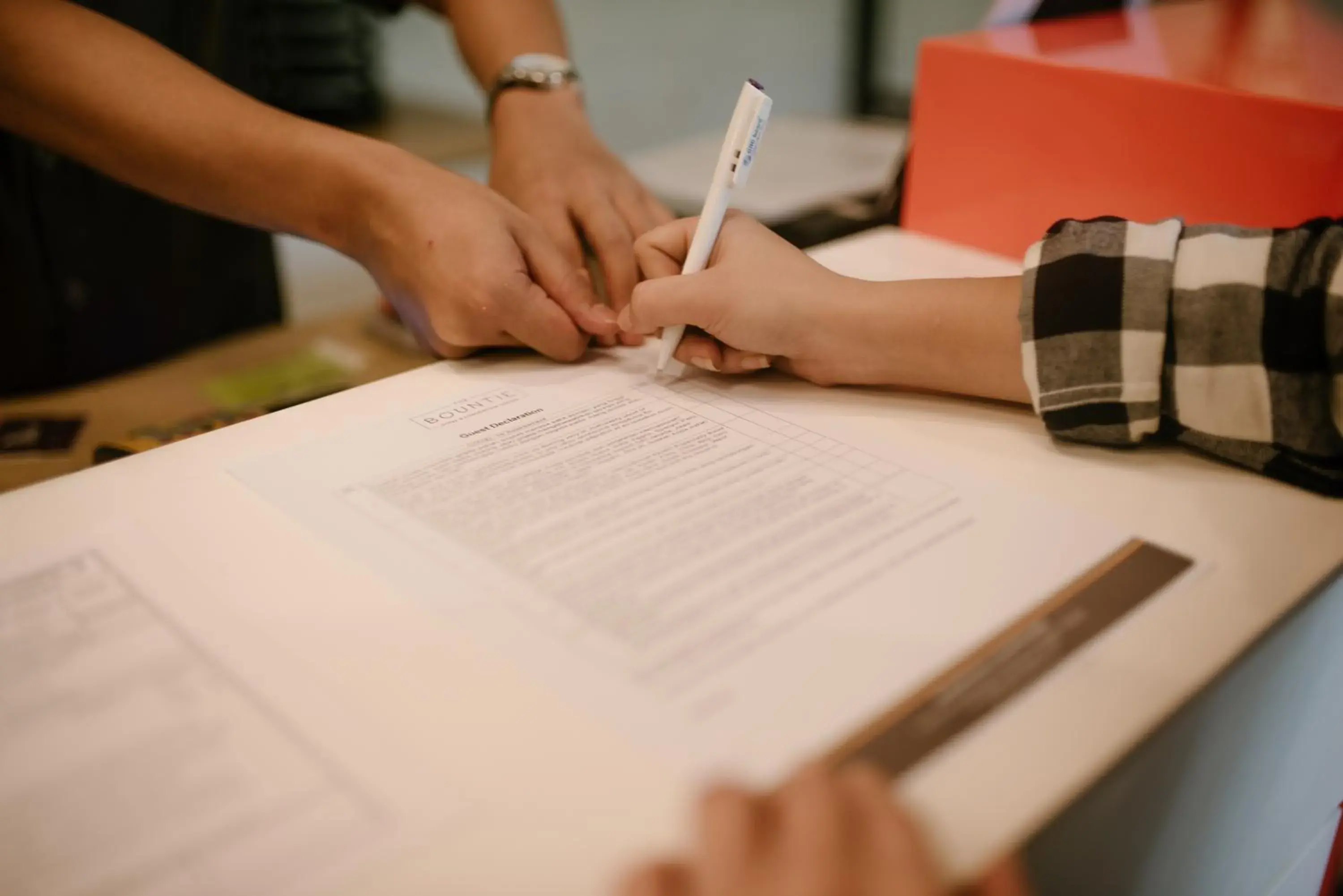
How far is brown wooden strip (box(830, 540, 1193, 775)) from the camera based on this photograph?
0.93 ft

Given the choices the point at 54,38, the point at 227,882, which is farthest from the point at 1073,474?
the point at 54,38

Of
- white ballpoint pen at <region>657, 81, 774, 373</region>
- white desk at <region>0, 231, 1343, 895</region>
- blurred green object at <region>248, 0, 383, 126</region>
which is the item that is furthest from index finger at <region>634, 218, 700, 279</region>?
blurred green object at <region>248, 0, 383, 126</region>

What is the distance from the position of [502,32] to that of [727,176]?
399 millimetres

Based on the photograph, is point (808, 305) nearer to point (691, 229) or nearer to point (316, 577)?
point (691, 229)

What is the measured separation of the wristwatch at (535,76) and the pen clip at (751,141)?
0.94ft

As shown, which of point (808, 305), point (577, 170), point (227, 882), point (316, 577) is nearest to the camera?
point (227, 882)

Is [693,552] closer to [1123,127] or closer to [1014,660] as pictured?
[1014,660]

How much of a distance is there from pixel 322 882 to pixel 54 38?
58cm

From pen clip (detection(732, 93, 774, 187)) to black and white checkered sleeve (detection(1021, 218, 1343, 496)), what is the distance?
15cm

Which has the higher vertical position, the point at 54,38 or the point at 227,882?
the point at 54,38

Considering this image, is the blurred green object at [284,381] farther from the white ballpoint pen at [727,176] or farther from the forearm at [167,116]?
the white ballpoint pen at [727,176]

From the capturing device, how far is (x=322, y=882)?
25cm

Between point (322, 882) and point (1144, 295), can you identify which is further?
point (1144, 295)

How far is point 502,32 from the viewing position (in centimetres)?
81
